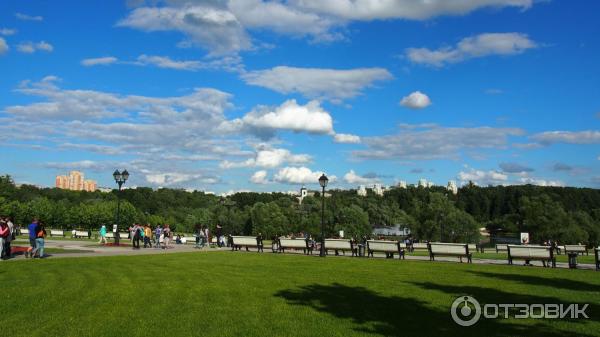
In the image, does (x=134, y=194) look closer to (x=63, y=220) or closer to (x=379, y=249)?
(x=63, y=220)

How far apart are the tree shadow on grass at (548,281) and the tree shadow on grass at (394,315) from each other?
3.20 meters

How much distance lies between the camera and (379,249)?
27969mm

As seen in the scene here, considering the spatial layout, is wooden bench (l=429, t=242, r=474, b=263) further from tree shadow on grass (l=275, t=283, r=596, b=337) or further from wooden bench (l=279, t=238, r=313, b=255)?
tree shadow on grass (l=275, t=283, r=596, b=337)

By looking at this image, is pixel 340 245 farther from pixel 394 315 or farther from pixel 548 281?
pixel 394 315

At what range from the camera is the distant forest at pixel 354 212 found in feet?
271

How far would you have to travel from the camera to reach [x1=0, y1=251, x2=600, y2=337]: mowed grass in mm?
9102

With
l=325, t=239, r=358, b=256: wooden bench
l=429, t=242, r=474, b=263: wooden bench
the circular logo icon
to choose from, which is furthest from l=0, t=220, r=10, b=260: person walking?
l=429, t=242, r=474, b=263: wooden bench

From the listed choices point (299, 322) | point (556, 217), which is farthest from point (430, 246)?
point (556, 217)

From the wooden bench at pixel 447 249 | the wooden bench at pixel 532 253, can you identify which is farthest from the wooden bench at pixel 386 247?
the wooden bench at pixel 532 253

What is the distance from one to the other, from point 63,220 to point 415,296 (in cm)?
10502

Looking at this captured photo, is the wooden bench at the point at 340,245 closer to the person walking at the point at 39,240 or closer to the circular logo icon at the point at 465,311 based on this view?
the person walking at the point at 39,240

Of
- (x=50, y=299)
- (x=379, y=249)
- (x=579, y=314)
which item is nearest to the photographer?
(x=579, y=314)

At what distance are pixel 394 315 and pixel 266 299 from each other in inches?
123

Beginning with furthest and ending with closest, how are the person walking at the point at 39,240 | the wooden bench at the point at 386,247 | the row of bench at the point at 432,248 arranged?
the wooden bench at the point at 386,247 → the row of bench at the point at 432,248 → the person walking at the point at 39,240
